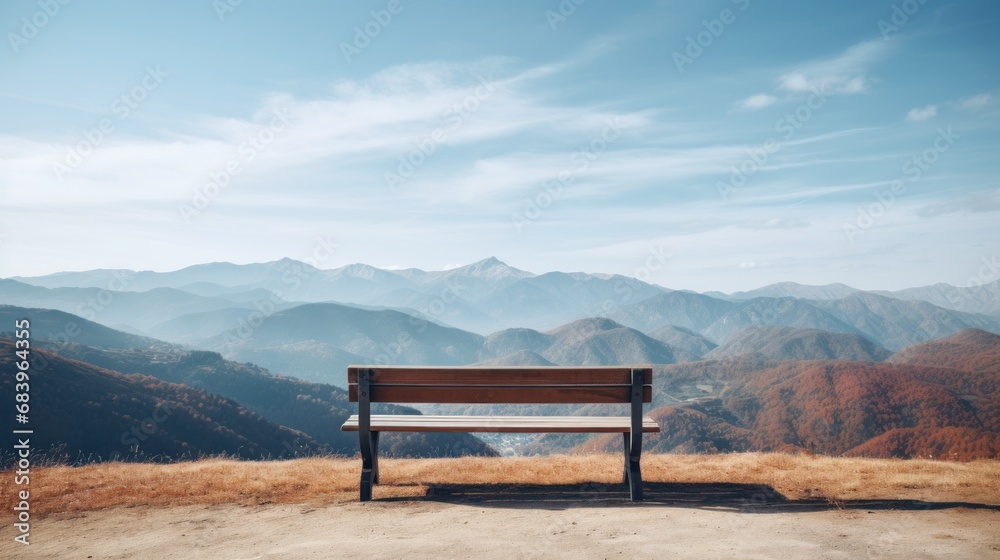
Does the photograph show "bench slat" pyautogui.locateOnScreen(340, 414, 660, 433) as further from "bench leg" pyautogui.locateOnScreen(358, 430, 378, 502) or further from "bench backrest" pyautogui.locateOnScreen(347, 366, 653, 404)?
"bench backrest" pyautogui.locateOnScreen(347, 366, 653, 404)

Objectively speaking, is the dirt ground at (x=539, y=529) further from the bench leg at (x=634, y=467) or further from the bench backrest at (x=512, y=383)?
the bench backrest at (x=512, y=383)

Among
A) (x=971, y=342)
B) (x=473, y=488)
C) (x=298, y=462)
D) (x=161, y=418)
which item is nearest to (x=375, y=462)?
(x=473, y=488)

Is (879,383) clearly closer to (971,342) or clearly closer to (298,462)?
(971,342)

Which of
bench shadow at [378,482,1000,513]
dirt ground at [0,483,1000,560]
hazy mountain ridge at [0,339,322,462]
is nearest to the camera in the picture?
dirt ground at [0,483,1000,560]

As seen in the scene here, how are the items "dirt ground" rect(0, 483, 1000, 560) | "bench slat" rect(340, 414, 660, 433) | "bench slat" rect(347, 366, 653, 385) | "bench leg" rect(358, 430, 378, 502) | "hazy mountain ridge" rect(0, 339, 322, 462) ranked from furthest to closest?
"hazy mountain ridge" rect(0, 339, 322, 462) < "bench leg" rect(358, 430, 378, 502) < "bench slat" rect(340, 414, 660, 433) < "bench slat" rect(347, 366, 653, 385) < "dirt ground" rect(0, 483, 1000, 560)

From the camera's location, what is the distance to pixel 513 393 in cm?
593

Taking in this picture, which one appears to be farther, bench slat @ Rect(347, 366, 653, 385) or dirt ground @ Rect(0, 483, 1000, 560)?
bench slat @ Rect(347, 366, 653, 385)

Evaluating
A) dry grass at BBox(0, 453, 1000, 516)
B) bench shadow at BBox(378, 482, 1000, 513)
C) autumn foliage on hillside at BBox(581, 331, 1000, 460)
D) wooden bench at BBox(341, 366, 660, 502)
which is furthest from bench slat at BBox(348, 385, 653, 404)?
autumn foliage on hillside at BBox(581, 331, 1000, 460)

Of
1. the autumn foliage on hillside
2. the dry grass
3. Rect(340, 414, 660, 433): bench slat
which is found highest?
Rect(340, 414, 660, 433): bench slat

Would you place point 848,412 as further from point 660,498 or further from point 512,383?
point 512,383

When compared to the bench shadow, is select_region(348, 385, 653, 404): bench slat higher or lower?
higher

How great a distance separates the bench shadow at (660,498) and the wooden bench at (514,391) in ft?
1.31

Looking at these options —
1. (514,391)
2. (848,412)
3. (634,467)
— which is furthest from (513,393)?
(848,412)

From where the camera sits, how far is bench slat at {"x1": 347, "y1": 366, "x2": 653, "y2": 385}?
5.89 metres
